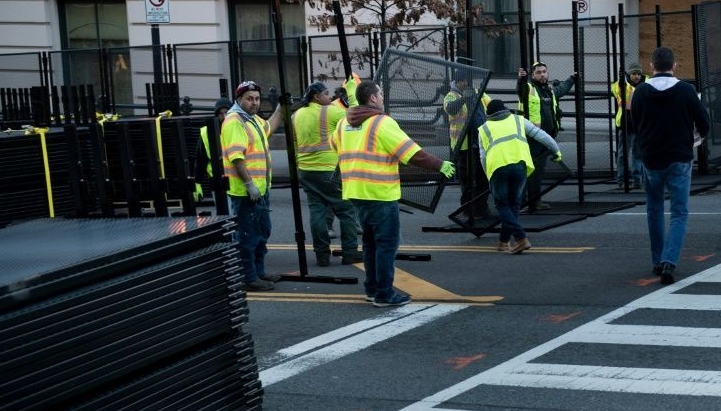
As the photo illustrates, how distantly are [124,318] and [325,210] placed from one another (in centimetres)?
817

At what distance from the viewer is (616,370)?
28.7ft

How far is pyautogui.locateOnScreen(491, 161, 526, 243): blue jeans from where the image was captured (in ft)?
45.9

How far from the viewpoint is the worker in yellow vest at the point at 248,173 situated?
1224 centimetres

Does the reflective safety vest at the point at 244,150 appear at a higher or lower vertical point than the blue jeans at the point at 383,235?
higher

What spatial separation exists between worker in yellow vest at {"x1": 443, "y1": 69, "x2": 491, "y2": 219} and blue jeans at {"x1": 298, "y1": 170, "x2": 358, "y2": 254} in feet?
4.16

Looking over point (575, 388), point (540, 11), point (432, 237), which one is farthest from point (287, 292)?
point (540, 11)

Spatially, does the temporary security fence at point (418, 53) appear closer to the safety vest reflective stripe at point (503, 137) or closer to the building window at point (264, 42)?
the building window at point (264, 42)

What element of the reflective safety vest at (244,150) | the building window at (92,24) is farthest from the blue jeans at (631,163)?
the building window at (92,24)

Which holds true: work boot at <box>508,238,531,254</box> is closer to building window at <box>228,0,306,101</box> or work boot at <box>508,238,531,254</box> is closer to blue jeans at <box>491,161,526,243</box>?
blue jeans at <box>491,161,526,243</box>

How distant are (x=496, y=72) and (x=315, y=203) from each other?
9187mm

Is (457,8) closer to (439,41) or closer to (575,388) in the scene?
(439,41)

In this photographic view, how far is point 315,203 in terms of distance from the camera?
13867 millimetres

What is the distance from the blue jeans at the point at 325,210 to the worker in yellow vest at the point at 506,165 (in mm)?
1501

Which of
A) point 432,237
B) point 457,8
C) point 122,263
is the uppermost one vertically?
point 457,8
